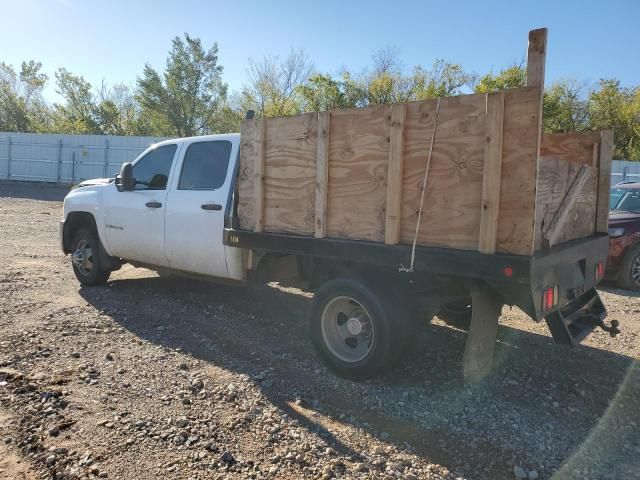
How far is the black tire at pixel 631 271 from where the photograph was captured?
741cm

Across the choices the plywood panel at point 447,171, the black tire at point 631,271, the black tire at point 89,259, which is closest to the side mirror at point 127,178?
A: the black tire at point 89,259

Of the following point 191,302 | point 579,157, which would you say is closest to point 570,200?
point 579,157

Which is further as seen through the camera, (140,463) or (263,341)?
(263,341)

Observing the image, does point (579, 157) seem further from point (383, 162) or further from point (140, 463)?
point (140, 463)

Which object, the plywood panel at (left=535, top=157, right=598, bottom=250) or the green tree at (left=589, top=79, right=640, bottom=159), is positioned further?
the green tree at (left=589, top=79, right=640, bottom=159)

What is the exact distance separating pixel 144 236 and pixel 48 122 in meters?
52.6

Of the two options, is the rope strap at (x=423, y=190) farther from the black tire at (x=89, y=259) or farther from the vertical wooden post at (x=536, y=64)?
the black tire at (x=89, y=259)

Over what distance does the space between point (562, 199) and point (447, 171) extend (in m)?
1.06

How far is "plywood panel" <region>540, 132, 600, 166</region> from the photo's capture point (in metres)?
4.71

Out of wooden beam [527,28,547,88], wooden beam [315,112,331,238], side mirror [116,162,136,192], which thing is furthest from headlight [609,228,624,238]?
side mirror [116,162,136,192]

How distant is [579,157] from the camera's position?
15.7 ft

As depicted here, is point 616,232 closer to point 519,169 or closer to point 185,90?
point 519,169

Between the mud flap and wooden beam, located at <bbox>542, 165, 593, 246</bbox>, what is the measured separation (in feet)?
1.82

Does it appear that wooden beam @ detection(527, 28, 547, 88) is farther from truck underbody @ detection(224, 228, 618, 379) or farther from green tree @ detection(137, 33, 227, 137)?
green tree @ detection(137, 33, 227, 137)
